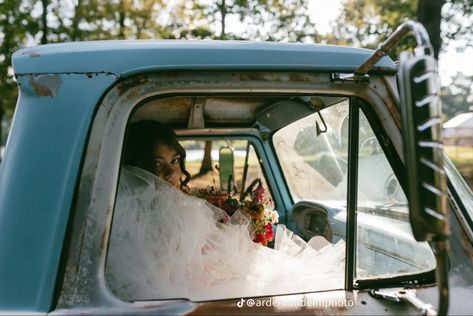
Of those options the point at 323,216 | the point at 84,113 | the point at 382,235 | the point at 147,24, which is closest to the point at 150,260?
the point at 84,113

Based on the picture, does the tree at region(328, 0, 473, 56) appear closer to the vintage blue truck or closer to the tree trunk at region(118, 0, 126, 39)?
the tree trunk at region(118, 0, 126, 39)

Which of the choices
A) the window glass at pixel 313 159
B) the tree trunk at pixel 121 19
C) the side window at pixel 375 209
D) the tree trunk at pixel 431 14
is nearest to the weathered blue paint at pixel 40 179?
the side window at pixel 375 209

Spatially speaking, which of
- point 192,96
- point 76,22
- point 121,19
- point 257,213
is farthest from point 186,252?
point 121,19

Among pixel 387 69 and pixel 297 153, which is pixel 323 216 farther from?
pixel 387 69

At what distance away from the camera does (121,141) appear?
1.29 m

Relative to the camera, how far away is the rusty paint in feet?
4.19

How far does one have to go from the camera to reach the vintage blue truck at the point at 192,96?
3.33ft

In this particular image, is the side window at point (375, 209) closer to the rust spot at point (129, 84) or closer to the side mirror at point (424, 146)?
the side mirror at point (424, 146)

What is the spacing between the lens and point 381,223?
190 centimetres

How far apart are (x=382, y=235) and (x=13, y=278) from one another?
1.42 meters

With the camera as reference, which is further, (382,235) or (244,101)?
(244,101)

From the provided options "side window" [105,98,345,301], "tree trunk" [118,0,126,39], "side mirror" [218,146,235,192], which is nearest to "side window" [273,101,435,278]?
"side window" [105,98,345,301]

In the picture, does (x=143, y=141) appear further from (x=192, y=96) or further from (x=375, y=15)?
(x=375, y=15)

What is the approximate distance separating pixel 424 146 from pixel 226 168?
9.54 ft
